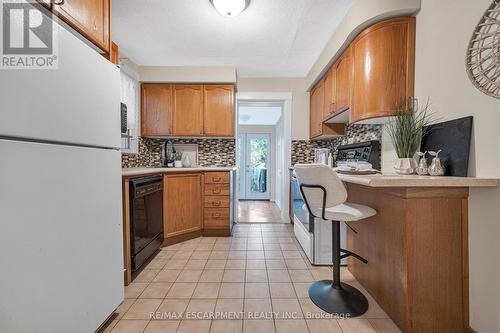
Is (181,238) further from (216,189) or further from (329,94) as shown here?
(329,94)

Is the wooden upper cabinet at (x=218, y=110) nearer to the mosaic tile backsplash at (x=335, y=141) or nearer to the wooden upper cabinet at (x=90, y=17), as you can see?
the mosaic tile backsplash at (x=335, y=141)

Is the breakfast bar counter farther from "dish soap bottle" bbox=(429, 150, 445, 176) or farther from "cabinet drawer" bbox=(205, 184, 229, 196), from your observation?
"cabinet drawer" bbox=(205, 184, 229, 196)

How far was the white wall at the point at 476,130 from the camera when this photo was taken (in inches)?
42.4

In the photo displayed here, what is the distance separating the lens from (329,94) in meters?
2.65

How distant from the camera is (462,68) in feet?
4.09

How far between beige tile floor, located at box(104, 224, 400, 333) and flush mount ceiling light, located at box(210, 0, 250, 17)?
2286mm

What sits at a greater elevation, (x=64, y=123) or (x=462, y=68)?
(x=462, y=68)

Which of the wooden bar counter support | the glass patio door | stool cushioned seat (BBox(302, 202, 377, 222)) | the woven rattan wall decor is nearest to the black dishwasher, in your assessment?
stool cushioned seat (BBox(302, 202, 377, 222))

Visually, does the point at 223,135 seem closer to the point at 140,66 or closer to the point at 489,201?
the point at 140,66

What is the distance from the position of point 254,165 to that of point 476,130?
5.16 m

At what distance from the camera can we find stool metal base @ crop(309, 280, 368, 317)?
4.75 feet

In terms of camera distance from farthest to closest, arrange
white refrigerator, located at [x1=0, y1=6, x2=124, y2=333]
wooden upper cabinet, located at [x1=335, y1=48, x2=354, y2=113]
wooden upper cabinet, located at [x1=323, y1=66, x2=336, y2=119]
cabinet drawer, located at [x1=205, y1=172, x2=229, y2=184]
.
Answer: cabinet drawer, located at [x1=205, y1=172, x2=229, y2=184]
wooden upper cabinet, located at [x1=323, y1=66, x2=336, y2=119]
wooden upper cabinet, located at [x1=335, y1=48, x2=354, y2=113]
white refrigerator, located at [x1=0, y1=6, x2=124, y2=333]

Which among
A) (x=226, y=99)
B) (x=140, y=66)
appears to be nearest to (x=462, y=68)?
(x=226, y=99)

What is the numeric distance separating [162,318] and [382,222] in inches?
61.7
